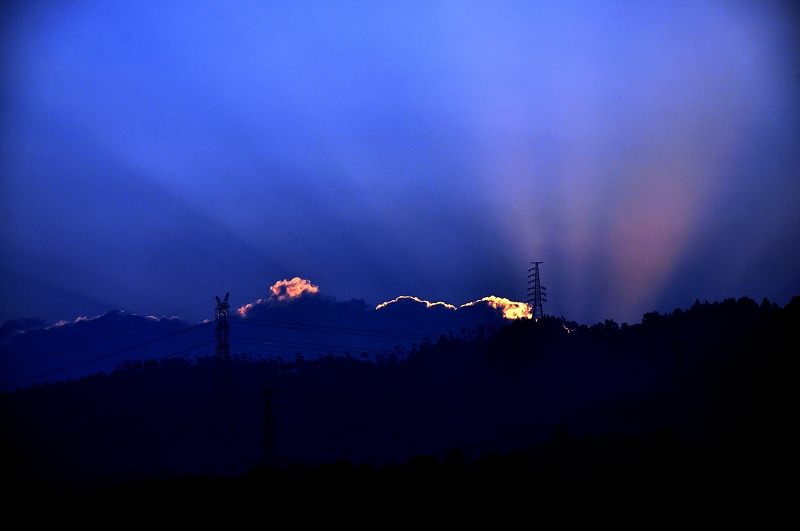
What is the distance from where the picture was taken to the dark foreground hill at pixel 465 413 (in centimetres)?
7412

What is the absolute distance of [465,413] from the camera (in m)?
135

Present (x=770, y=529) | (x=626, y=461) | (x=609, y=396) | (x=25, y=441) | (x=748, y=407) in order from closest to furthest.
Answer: (x=770, y=529)
(x=626, y=461)
(x=748, y=407)
(x=609, y=396)
(x=25, y=441)

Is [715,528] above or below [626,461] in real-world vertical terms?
below

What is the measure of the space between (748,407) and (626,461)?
71.0 ft

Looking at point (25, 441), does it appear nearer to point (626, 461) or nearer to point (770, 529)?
point (626, 461)

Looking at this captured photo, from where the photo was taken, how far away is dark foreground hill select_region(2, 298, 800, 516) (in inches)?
2918

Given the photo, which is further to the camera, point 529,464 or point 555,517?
point 529,464

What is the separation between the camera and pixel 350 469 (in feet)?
250

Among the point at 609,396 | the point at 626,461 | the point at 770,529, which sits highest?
the point at 609,396

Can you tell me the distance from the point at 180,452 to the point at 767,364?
9114cm

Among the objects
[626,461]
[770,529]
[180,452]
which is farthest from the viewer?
[180,452]

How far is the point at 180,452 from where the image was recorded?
414 ft

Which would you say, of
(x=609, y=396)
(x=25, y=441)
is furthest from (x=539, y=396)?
(x=25, y=441)

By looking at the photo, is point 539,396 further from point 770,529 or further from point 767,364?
point 770,529
